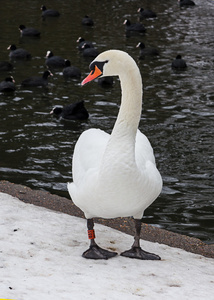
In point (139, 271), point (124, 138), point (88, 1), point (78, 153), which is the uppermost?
point (124, 138)

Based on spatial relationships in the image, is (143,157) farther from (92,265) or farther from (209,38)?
(209,38)

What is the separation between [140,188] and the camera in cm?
590

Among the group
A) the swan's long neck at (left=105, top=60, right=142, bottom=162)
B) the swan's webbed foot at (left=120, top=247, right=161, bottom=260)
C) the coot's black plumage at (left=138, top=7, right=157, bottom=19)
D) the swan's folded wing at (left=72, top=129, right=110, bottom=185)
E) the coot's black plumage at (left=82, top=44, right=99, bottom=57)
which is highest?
the swan's long neck at (left=105, top=60, right=142, bottom=162)

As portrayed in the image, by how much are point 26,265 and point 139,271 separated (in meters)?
1.11

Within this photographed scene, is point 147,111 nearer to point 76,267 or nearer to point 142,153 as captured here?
point 142,153

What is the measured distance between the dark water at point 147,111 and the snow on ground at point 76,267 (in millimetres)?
2199

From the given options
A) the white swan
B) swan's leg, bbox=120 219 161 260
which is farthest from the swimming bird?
the white swan

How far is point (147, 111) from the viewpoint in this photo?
1598 centimetres

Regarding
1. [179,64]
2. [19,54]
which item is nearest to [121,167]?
[179,64]

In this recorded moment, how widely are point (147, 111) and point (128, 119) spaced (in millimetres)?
10070

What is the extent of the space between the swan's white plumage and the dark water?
3.18 m

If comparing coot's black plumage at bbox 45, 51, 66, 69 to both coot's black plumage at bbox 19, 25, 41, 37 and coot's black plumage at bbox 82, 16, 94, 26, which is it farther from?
coot's black plumage at bbox 82, 16, 94, 26

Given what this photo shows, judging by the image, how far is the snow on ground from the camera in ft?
17.6

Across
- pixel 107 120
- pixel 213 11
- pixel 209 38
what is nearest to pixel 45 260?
pixel 107 120
